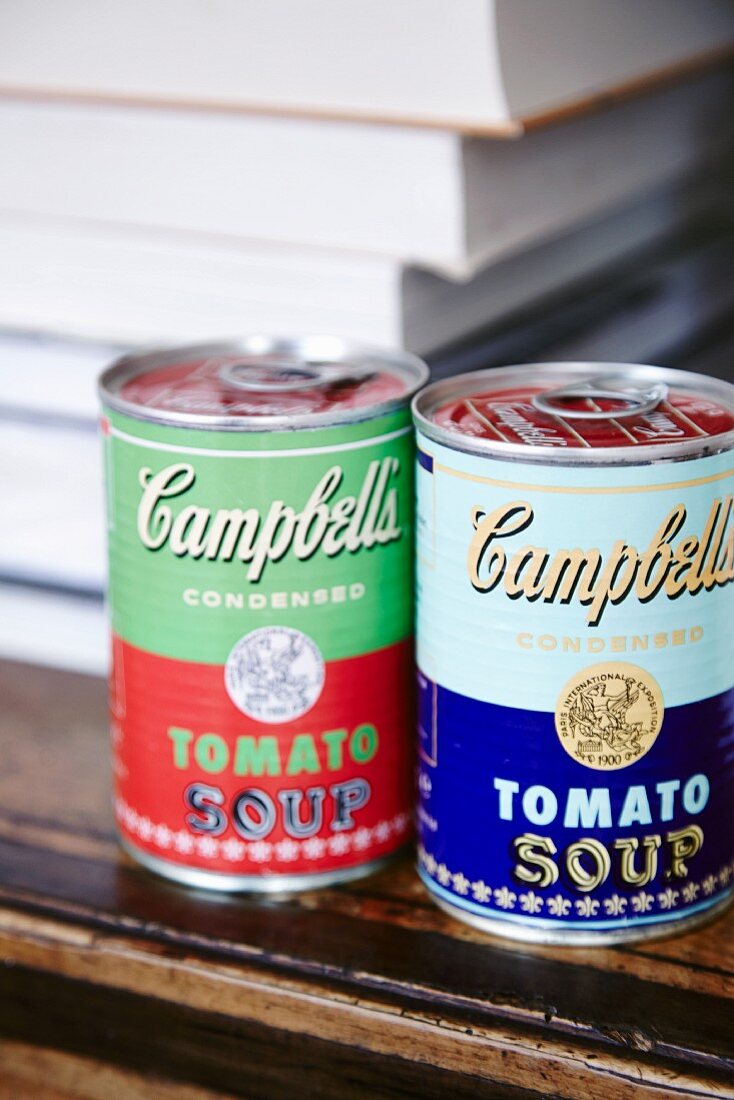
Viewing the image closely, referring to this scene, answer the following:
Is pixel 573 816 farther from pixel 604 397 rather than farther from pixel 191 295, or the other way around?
pixel 191 295

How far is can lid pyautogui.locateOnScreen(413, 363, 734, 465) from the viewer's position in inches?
24.2

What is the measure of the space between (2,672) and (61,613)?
59 millimetres

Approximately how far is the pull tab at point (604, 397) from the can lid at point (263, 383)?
0.07 m

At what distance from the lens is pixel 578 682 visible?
2.09 ft

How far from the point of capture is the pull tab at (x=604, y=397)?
667mm

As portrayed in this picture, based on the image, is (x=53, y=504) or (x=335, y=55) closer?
(x=335, y=55)

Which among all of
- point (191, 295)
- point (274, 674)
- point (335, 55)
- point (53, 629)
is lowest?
point (53, 629)

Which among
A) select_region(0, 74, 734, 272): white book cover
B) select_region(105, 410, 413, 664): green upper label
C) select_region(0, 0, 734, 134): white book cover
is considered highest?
select_region(0, 0, 734, 134): white book cover

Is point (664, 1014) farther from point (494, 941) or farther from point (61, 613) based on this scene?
point (61, 613)

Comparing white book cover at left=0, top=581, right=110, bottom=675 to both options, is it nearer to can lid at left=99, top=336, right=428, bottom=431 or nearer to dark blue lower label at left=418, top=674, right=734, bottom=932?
can lid at left=99, top=336, right=428, bottom=431

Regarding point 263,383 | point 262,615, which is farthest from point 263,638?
point 263,383

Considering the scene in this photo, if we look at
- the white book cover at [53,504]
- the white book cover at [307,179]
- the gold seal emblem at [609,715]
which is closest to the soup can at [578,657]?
the gold seal emblem at [609,715]

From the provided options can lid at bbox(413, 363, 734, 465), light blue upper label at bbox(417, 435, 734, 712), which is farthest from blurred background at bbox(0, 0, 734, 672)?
light blue upper label at bbox(417, 435, 734, 712)

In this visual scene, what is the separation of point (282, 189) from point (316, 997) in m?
0.47
